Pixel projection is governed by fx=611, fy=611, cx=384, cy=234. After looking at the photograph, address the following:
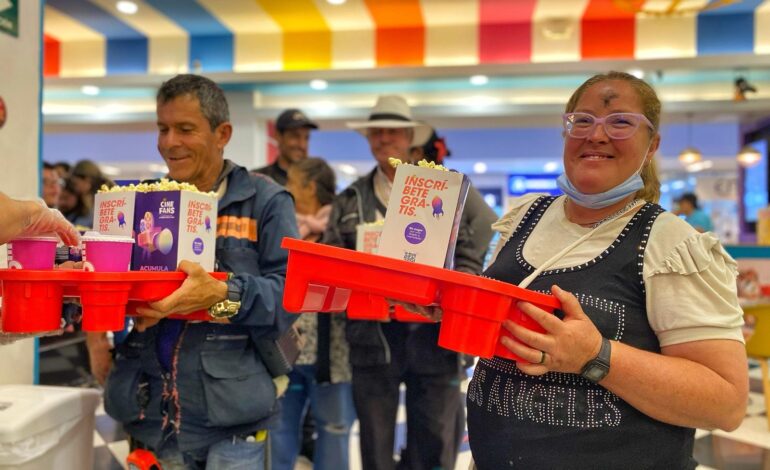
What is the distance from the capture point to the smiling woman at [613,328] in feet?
3.37

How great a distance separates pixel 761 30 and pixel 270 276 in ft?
23.4

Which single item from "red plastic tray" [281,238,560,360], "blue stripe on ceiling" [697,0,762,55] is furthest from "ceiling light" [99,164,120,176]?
"red plastic tray" [281,238,560,360]

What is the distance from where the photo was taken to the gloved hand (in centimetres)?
120

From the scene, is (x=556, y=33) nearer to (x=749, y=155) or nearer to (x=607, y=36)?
(x=607, y=36)

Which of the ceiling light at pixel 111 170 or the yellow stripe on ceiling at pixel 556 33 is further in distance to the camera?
the ceiling light at pixel 111 170

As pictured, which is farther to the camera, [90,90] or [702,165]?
[702,165]

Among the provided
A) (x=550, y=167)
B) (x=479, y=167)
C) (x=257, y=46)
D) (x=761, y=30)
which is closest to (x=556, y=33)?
(x=761, y=30)

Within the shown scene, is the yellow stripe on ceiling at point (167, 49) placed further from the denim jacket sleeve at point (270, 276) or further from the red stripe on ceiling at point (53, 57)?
the denim jacket sleeve at point (270, 276)

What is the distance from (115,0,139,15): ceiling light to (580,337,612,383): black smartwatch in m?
6.84

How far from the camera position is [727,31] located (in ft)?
21.9

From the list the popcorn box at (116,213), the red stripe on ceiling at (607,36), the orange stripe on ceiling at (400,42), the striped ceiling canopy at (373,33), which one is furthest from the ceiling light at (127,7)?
the popcorn box at (116,213)

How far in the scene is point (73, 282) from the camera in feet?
3.81

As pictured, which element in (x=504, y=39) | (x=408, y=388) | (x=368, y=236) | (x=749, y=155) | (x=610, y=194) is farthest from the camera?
(x=749, y=155)

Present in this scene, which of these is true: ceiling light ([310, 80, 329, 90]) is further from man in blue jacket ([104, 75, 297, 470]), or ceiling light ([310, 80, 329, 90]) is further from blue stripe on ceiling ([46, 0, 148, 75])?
man in blue jacket ([104, 75, 297, 470])
